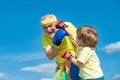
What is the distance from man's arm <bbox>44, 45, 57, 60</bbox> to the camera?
731cm

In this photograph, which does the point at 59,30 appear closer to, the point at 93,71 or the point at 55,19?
the point at 55,19

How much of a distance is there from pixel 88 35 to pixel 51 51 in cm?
122

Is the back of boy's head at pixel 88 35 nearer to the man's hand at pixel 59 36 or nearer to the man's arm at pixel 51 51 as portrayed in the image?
the man's hand at pixel 59 36

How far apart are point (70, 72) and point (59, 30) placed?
0.76 m

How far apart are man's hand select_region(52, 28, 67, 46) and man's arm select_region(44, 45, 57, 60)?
0.28 meters

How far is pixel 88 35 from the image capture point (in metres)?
6.32

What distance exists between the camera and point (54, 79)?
7.26 meters

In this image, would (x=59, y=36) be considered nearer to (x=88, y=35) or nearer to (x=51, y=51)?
(x=51, y=51)

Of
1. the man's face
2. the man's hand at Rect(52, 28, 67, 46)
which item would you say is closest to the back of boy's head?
the man's hand at Rect(52, 28, 67, 46)

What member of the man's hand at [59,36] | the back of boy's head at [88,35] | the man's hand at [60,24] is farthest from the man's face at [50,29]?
the back of boy's head at [88,35]

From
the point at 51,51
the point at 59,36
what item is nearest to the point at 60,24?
the point at 59,36

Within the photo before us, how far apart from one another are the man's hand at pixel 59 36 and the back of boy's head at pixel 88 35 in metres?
0.56

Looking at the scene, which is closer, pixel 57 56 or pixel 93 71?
pixel 93 71

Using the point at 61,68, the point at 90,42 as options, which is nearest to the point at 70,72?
the point at 61,68
